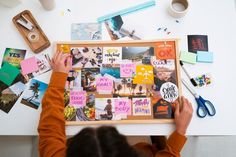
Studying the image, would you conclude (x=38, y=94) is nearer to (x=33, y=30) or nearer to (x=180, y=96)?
(x=33, y=30)

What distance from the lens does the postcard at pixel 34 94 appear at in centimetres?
88

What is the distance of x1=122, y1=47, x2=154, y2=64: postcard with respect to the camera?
2.96 feet

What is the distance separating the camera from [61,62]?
889mm

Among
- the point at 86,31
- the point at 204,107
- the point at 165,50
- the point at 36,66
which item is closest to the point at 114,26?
the point at 86,31

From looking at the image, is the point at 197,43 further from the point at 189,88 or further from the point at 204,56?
the point at 189,88

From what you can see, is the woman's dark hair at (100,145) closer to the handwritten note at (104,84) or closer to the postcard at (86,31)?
the handwritten note at (104,84)

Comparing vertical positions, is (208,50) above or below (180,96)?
above

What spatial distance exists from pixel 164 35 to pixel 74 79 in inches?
13.8

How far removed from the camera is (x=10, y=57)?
927mm

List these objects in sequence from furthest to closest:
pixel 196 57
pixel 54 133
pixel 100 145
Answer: pixel 196 57 → pixel 54 133 → pixel 100 145

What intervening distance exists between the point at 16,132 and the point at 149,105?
44 centimetres

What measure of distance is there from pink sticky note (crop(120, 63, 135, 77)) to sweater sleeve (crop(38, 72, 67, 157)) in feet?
0.66

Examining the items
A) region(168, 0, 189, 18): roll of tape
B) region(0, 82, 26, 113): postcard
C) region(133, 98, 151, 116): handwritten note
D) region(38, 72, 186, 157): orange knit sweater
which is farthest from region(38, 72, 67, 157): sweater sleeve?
region(168, 0, 189, 18): roll of tape

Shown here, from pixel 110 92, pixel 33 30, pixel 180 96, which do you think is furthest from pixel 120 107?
pixel 33 30
